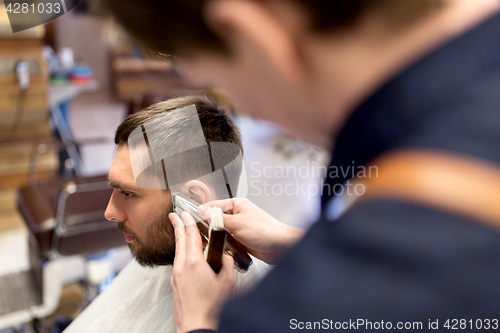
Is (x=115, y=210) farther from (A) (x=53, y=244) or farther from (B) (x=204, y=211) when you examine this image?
(A) (x=53, y=244)

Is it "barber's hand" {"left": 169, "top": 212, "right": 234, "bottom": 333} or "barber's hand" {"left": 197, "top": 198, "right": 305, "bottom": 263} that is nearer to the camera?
"barber's hand" {"left": 169, "top": 212, "right": 234, "bottom": 333}

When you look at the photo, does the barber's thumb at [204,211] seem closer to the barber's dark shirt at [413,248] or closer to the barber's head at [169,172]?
the barber's head at [169,172]

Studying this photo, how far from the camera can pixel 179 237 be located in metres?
0.65

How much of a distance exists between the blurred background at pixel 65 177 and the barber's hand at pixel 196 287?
0.14m

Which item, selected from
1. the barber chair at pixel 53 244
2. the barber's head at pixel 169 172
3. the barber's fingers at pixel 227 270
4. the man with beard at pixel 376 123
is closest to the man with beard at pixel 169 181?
the barber's head at pixel 169 172

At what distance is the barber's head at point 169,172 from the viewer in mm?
765

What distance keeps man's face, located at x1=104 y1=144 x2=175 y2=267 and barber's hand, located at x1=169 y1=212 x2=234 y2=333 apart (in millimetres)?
178

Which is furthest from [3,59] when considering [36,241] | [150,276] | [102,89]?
[102,89]

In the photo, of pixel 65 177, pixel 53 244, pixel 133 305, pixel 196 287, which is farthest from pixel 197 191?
pixel 65 177

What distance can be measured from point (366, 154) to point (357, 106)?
0.04 meters

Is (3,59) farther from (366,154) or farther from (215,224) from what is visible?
(366,154)

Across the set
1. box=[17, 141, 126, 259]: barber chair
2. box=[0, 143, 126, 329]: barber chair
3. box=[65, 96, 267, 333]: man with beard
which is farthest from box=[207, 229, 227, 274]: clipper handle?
box=[0, 143, 126, 329]: barber chair

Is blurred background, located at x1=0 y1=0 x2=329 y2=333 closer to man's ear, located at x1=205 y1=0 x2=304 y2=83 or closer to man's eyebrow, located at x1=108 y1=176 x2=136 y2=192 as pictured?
man's ear, located at x1=205 y1=0 x2=304 y2=83

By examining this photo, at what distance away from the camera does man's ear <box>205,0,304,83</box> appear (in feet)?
0.91
